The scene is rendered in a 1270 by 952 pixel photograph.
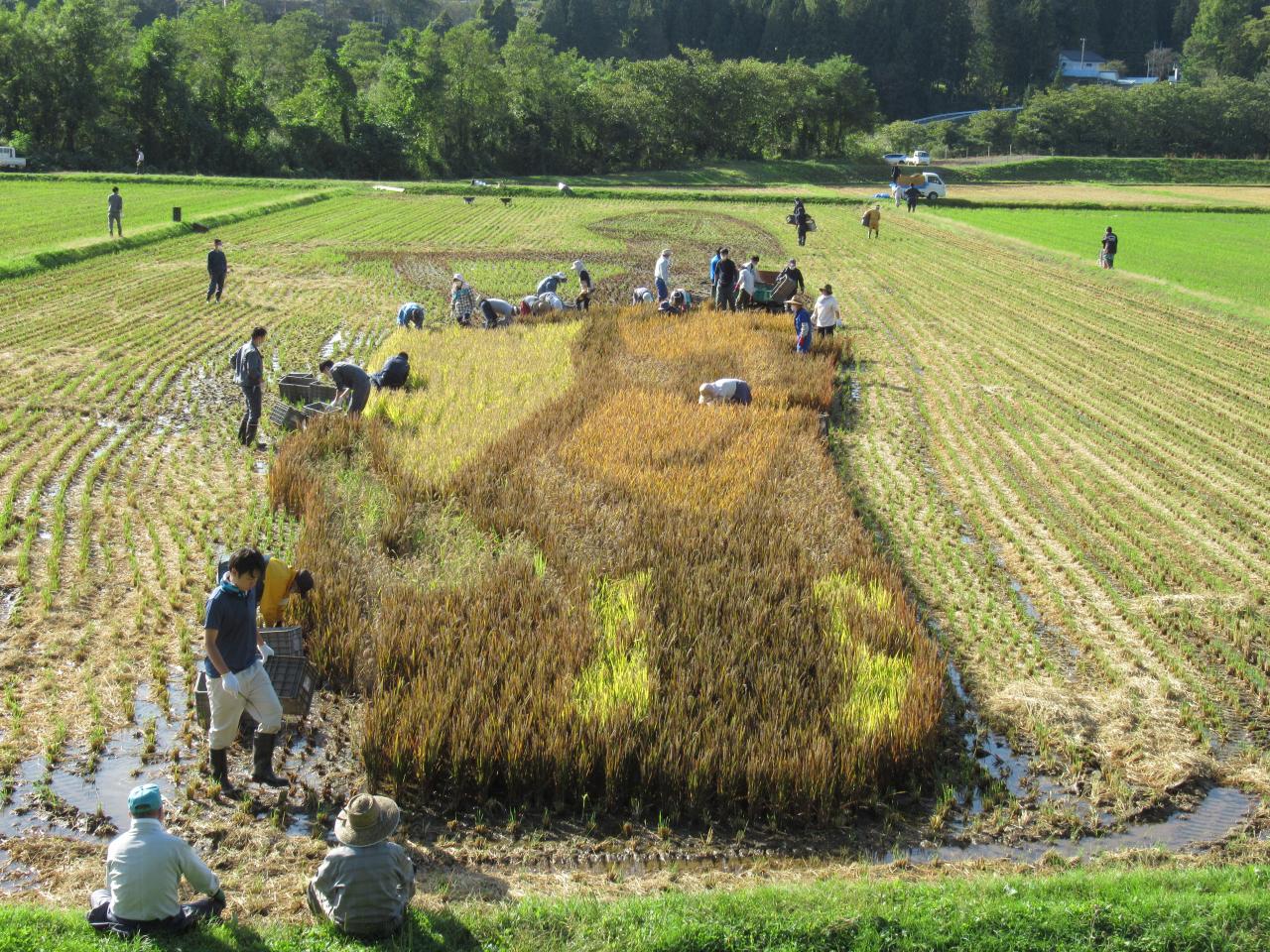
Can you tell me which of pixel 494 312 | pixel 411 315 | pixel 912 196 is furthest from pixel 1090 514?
pixel 912 196

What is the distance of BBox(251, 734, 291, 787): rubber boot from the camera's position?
676 cm

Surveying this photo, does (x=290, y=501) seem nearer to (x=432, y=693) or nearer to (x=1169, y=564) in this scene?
(x=432, y=693)

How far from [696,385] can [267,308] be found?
35.1 ft

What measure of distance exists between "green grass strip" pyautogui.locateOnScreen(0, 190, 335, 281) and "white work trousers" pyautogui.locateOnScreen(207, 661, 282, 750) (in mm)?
20758

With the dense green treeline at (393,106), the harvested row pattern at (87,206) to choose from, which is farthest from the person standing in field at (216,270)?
the dense green treeline at (393,106)

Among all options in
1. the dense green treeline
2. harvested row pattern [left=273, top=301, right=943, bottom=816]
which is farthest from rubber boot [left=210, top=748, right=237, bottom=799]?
the dense green treeline

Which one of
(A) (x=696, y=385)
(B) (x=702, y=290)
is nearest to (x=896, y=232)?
(B) (x=702, y=290)

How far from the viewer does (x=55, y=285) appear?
23.5 m

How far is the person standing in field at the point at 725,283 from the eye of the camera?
21.8 metres

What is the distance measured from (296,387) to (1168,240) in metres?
33.2

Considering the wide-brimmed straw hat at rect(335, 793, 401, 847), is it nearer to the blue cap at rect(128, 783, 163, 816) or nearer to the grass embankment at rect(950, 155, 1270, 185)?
the blue cap at rect(128, 783, 163, 816)

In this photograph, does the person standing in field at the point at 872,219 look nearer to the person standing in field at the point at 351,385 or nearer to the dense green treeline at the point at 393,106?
the person standing in field at the point at 351,385

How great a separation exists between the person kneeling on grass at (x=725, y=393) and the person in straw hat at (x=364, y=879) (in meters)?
10.3

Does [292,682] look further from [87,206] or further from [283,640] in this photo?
[87,206]
